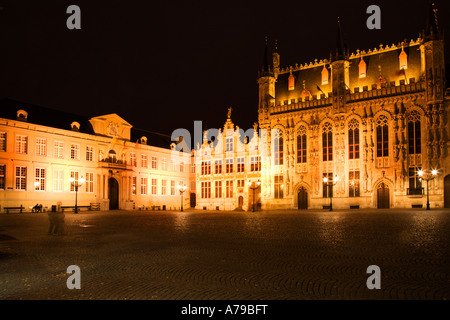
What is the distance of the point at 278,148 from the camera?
4844 cm

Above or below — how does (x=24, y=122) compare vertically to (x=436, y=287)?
above

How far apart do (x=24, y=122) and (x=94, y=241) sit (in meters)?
34.7

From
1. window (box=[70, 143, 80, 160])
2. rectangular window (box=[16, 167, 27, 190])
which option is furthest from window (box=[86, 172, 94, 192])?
rectangular window (box=[16, 167, 27, 190])

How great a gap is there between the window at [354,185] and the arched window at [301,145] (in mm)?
6294

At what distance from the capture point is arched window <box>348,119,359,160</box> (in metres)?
42.8

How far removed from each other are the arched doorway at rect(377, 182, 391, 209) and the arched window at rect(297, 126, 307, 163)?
31.2ft

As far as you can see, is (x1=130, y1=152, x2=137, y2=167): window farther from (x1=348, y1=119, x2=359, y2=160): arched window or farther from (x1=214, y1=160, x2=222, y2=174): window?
(x1=348, y1=119, x2=359, y2=160): arched window

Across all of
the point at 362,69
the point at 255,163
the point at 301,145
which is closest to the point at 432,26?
the point at 362,69

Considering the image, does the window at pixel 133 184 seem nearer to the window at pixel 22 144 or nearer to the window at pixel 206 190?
the window at pixel 206 190

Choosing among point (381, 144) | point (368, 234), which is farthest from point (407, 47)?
point (368, 234)

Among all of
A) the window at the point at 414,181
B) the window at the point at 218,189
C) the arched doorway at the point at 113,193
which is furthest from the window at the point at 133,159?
the window at the point at 414,181

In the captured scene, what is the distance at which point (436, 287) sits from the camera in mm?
6457

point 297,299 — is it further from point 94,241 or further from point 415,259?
point 94,241
